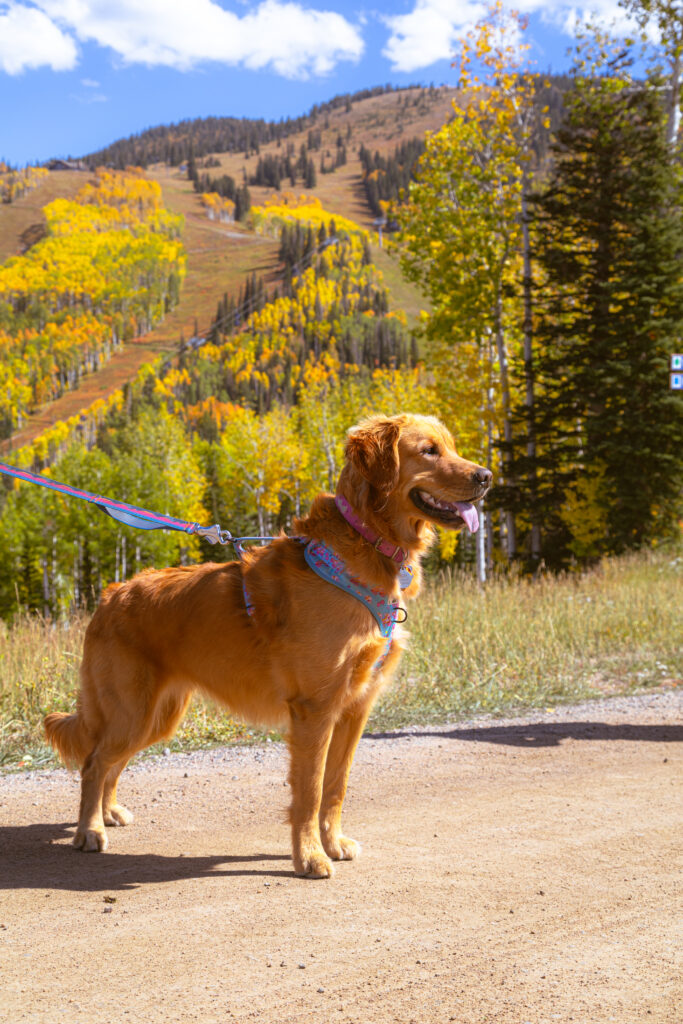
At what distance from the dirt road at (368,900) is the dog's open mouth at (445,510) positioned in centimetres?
161

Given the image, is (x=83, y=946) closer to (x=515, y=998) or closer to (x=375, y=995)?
(x=375, y=995)

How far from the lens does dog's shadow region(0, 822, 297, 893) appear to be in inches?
161

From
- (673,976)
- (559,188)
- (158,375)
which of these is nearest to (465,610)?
(673,976)

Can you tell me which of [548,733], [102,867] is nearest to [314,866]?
Result: [102,867]

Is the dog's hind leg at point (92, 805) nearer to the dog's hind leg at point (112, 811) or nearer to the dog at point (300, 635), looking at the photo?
the dog at point (300, 635)

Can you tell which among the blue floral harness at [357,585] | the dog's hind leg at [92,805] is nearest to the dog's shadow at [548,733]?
the dog's hind leg at [92,805]

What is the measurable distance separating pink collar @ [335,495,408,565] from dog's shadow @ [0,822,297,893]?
155 cm

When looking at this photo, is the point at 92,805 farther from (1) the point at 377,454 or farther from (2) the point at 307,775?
(1) the point at 377,454

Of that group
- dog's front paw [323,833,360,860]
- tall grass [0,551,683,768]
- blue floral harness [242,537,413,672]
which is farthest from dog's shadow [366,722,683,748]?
blue floral harness [242,537,413,672]

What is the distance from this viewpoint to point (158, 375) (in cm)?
19038

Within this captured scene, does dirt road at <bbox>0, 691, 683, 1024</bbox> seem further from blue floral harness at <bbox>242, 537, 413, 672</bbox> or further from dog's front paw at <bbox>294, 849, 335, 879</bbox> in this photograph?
blue floral harness at <bbox>242, 537, 413, 672</bbox>

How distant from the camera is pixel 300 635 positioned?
409 centimetres

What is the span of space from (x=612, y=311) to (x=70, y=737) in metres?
24.5

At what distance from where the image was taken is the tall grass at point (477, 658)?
7.10 meters
